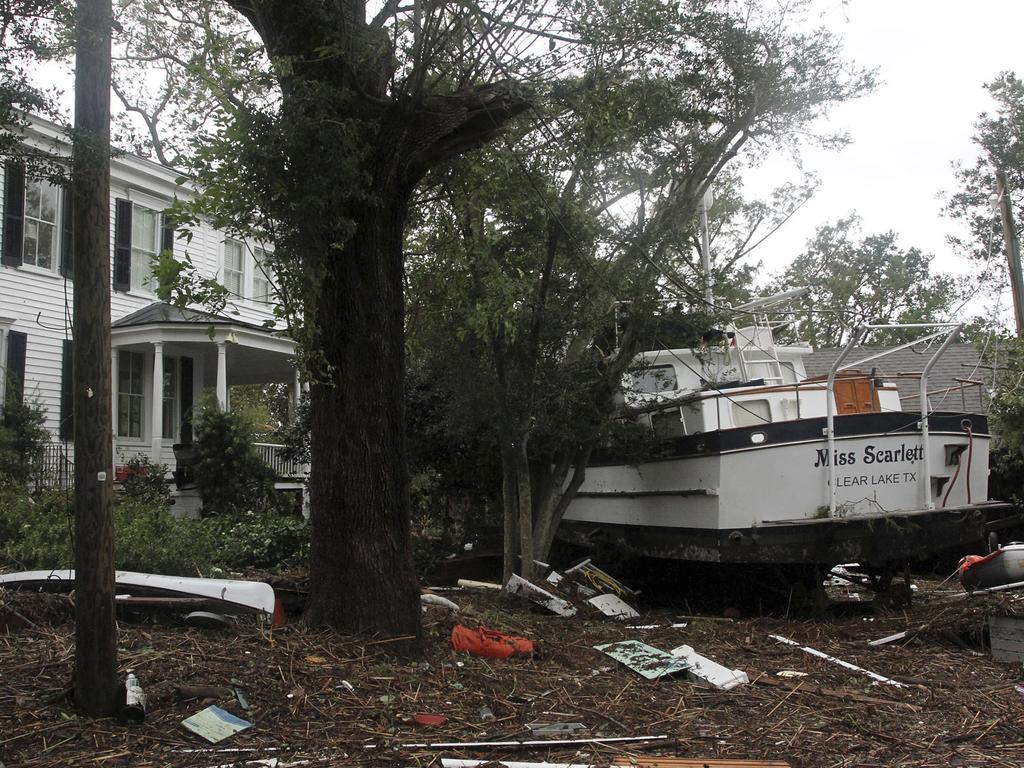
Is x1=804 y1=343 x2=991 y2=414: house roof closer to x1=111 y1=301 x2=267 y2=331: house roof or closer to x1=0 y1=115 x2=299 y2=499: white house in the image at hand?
x1=111 y1=301 x2=267 y2=331: house roof

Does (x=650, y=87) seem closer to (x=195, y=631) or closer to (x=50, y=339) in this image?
(x=195, y=631)

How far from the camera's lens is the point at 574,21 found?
23.6 feet

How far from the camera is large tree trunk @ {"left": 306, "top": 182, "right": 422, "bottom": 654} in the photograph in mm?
6371

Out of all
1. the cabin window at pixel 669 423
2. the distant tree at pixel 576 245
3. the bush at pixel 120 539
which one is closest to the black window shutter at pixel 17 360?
the bush at pixel 120 539

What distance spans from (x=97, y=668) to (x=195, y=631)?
1727 mm

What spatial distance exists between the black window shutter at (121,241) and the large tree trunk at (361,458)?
41.9 feet

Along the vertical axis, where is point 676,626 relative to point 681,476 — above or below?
below

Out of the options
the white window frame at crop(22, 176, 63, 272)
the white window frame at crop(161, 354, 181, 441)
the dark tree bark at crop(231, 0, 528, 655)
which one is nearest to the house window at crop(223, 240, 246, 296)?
the white window frame at crop(161, 354, 181, 441)

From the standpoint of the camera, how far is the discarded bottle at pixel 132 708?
488cm

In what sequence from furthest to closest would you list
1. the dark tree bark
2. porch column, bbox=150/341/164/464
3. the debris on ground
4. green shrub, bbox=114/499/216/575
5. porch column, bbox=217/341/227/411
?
porch column, bbox=150/341/164/464 < porch column, bbox=217/341/227/411 < green shrub, bbox=114/499/216/575 < the dark tree bark < the debris on ground

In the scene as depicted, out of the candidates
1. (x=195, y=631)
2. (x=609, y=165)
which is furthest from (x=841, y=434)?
(x=195, y=631)

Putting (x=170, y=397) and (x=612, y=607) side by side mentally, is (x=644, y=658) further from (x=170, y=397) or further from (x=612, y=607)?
(x=170, y=397)

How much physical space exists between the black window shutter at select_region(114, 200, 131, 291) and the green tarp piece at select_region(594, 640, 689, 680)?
13707 millimetres

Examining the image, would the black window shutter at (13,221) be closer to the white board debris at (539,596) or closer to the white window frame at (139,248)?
the white window frame at (139,248)
